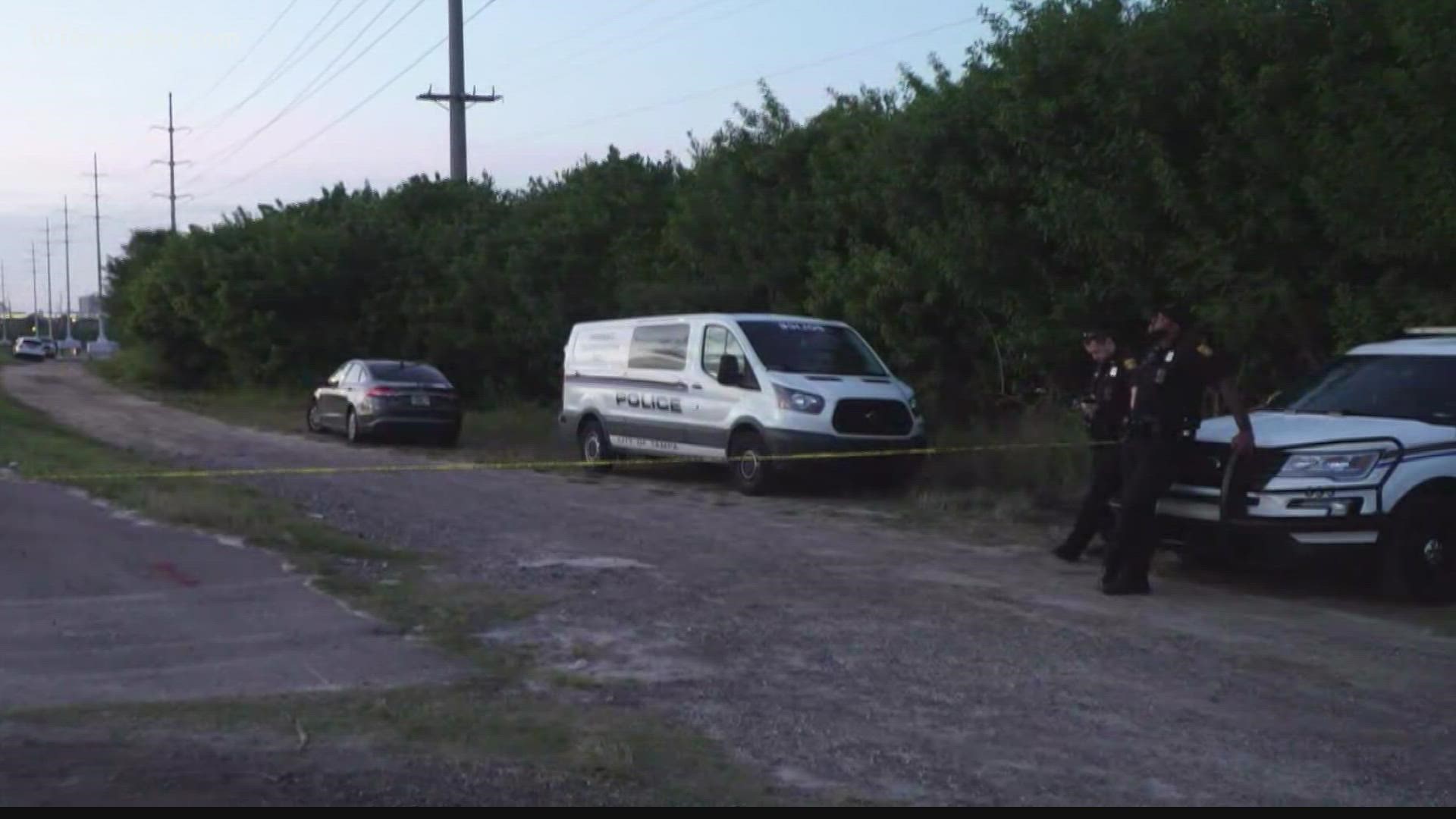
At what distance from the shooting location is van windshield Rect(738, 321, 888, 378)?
19.3 meters

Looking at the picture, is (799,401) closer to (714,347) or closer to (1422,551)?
(714,347)

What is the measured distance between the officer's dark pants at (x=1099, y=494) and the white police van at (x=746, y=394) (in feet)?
17.6

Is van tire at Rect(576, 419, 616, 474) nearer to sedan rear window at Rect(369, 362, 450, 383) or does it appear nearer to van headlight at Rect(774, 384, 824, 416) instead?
van headlight at Rect(774, 384, 824, 416)

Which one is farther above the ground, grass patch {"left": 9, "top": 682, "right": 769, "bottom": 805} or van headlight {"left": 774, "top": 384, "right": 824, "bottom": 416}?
van headlight {"left": 774, "top": 384, "right": 824, "bottom": 416}

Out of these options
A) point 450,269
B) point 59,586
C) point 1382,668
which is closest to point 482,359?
point 450,269

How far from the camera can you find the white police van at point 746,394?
18.7 meters

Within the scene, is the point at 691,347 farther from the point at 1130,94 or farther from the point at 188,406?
the point at 188,406

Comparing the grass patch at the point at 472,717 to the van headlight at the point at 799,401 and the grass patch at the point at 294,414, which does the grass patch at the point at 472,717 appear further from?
the grass patch at the point at 294,414

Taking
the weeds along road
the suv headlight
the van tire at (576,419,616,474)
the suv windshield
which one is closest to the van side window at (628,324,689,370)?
the van tire at (576,419,616,474)

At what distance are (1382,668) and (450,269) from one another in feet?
98.5

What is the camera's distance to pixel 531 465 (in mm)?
22688

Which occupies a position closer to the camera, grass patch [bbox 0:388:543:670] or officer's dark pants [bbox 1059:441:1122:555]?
grass patch [bbox 0:388:543:670]

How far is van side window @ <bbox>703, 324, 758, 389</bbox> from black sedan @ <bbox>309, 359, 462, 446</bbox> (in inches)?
341

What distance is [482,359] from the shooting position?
36.4m
